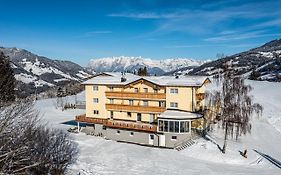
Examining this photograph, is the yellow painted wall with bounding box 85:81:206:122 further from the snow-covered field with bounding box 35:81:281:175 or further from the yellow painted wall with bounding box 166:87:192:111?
the snow-covered field with bounding box 35:81:281:175

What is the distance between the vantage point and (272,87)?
86688mm

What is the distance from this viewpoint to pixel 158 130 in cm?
4331

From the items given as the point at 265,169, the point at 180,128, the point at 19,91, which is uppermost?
the point at 19,91

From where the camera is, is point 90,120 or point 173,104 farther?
point 90,120

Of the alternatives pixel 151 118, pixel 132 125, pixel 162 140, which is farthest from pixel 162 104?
pixel 162 140

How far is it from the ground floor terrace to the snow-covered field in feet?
5.50

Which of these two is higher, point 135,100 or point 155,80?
point 155,80

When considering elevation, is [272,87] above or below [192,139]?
above

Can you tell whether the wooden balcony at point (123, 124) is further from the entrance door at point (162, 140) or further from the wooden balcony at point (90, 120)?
the entrance door at point (162, 140)

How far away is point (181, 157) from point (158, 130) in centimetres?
593

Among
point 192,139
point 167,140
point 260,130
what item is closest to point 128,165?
point 167,140

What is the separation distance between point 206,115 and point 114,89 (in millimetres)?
14911

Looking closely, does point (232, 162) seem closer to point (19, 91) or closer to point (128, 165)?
point (128, 165)

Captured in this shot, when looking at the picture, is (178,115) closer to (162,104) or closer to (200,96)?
(162,104)
